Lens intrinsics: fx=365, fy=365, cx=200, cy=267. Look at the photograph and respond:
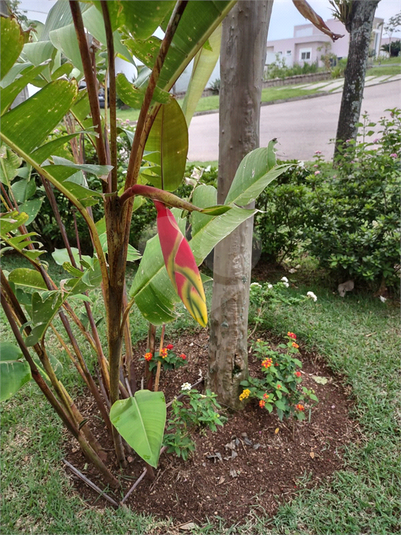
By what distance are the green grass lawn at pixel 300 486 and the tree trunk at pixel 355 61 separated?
183cm

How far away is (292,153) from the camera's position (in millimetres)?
7180

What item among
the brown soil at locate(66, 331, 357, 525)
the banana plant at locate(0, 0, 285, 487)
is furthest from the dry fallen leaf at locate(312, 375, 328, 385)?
the banana plant at locate(0, 0, 285, 487)

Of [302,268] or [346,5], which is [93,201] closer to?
[302,268]

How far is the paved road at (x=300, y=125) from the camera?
7.65 m

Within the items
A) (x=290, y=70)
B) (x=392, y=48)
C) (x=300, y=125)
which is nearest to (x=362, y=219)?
(x=392, y=48)

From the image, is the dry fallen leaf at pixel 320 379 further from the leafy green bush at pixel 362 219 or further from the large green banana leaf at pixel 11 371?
the large green banana leaf at pixel 11 371

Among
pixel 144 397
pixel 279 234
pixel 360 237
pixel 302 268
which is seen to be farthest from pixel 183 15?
pixel 302 268

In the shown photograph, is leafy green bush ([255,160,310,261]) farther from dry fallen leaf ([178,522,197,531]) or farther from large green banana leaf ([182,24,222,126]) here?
dry fallen leaf ([178,522,197,531])

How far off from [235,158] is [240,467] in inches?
47.3

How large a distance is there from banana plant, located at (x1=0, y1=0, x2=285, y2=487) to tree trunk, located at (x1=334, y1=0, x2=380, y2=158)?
8.42 feet

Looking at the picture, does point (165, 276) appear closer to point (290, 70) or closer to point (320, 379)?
point (320, 379)

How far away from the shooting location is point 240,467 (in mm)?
1444

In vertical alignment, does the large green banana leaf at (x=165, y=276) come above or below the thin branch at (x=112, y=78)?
below

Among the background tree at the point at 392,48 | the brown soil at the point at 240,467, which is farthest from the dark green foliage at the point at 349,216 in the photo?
the background tree at the point at 392,48
